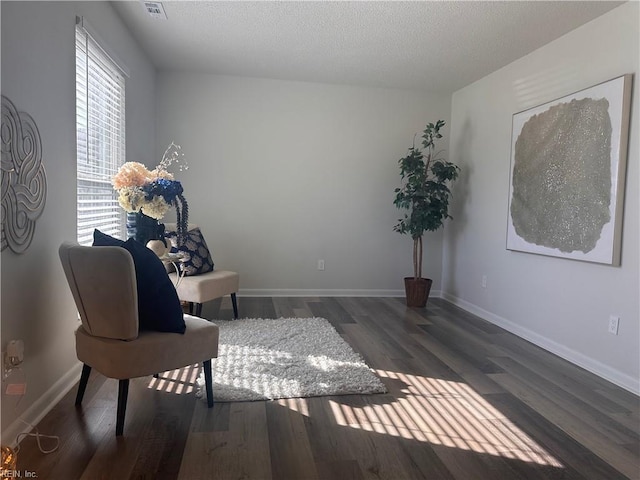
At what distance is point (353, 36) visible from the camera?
140 inches

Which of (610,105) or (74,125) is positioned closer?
(74,125)

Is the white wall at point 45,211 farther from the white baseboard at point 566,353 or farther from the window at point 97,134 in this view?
the white baseboard at point 566,353

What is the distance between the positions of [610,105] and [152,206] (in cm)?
303

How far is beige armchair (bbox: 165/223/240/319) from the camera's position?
3621 millimetres

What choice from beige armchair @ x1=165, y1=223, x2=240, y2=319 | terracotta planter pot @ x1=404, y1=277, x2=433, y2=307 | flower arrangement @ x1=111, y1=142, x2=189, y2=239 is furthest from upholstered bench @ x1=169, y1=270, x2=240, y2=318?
terracotta planter pot @ x1=404, y1=277, x2=433, y2=307

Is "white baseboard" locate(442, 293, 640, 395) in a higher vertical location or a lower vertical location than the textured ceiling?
lower

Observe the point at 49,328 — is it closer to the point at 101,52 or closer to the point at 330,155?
the point at 101,52

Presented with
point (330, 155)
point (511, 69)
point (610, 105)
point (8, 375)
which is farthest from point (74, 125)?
point (511, 69)

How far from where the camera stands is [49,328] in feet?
7.32

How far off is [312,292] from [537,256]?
8.23 feet

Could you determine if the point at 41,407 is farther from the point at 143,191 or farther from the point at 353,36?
the point at 353,36

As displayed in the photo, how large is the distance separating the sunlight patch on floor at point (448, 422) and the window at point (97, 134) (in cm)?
202

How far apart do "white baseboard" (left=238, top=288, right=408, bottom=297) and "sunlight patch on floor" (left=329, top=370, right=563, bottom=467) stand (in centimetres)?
265

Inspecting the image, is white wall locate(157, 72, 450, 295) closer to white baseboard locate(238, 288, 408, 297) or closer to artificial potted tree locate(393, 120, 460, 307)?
white baseboard locate(238, 288, 408, 297)
